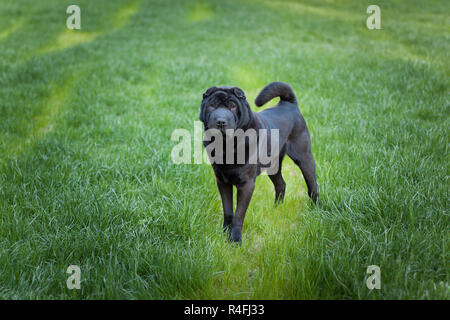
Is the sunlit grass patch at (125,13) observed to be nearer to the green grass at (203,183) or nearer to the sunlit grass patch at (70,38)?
the sunlit grass patch at (70,38)

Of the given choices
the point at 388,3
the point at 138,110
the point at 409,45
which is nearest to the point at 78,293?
the point at 138,110

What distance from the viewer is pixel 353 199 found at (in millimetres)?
3191

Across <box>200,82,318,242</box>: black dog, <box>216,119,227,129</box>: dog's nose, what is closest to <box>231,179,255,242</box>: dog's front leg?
<box>200,82,318,242</box>: black dog

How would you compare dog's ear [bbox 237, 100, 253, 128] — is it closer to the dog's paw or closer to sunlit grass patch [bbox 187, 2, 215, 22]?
the dog's paw

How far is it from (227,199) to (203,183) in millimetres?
925

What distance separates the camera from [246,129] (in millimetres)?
2611

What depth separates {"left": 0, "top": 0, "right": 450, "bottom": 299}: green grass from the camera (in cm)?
233

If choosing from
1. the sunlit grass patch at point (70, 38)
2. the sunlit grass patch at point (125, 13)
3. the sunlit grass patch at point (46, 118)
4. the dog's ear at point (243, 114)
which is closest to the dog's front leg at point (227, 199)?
the dog's ear at point (243, 114)

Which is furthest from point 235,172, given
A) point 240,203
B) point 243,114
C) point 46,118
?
point 46,118

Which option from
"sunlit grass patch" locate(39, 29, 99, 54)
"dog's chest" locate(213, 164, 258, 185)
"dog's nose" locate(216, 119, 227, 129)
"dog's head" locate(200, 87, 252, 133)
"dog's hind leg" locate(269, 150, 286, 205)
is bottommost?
"dog's hind leg" locate(269, 150, 286, 205)

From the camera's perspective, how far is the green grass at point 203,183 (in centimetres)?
233

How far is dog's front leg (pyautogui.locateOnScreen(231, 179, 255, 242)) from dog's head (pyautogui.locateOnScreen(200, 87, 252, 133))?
47 centimetres

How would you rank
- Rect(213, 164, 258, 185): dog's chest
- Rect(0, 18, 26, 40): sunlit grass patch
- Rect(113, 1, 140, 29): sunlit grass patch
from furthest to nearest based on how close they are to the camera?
Rect(113, 1, 140, 29): sunlit grass patch, Rect(0, 18, 26, 40): sunlit grass patch, Rect(213, 164, 258, 185): dog's chest
